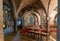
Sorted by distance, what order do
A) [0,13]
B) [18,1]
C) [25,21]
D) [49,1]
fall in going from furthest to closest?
[25,21]
[18,1]
[49,1]
[0,13]

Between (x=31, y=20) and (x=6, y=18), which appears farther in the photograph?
(x=31, y=20)

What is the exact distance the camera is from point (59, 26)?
1727 millimetres

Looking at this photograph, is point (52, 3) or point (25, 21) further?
point (25, 21)

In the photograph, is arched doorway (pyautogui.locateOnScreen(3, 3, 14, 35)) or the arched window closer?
arched doorway (pyautogui.locateOnScreen(3, 3, 14, 35))

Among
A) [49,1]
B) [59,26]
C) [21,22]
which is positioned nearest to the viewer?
[59,26]

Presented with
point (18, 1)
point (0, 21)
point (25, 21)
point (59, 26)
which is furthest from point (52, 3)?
point (25, 21)

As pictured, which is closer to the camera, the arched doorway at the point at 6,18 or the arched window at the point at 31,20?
the arched doorway at the point at 6,18

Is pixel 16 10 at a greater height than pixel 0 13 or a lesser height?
A: greater

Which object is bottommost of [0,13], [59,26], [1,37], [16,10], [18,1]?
[1,37]

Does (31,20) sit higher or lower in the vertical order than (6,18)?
higher

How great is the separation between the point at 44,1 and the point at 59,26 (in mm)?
12145

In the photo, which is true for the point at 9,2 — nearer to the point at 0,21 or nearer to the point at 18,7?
the point at 18,7

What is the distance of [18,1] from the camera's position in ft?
47.4

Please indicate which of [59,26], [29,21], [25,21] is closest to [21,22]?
[25,21]
